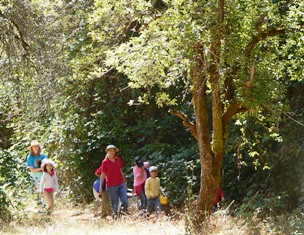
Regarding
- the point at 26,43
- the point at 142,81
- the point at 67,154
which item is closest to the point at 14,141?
the point at 67,154

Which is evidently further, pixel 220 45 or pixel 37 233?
pixel 37 233

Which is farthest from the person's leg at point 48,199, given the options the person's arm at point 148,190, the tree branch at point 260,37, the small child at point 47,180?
the tree branch at point 260,37

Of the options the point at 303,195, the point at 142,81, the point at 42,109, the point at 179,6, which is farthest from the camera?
the point at 42,109

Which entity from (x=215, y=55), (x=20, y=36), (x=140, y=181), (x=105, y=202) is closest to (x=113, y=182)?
(x=140, y=181)

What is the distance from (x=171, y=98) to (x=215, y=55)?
26.1ft

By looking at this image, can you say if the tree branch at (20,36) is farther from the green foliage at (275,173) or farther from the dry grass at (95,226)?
the green foliage at (275,173)

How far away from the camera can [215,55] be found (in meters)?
8.59

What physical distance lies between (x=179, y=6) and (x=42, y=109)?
936 centimetres

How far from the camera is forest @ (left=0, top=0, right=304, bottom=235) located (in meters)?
8.98

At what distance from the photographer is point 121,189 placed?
13.9 m

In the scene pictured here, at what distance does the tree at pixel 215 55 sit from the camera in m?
8.55

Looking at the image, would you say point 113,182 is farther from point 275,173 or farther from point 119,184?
point 275,173

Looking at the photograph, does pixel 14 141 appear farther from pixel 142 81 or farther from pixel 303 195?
pixel 142 81

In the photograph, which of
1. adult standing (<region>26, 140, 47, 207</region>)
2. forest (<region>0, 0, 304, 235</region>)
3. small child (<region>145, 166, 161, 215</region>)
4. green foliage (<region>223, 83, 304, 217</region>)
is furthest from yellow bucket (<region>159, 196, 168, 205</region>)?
adult standing (<region>26, 140, 47, 207</region>)
